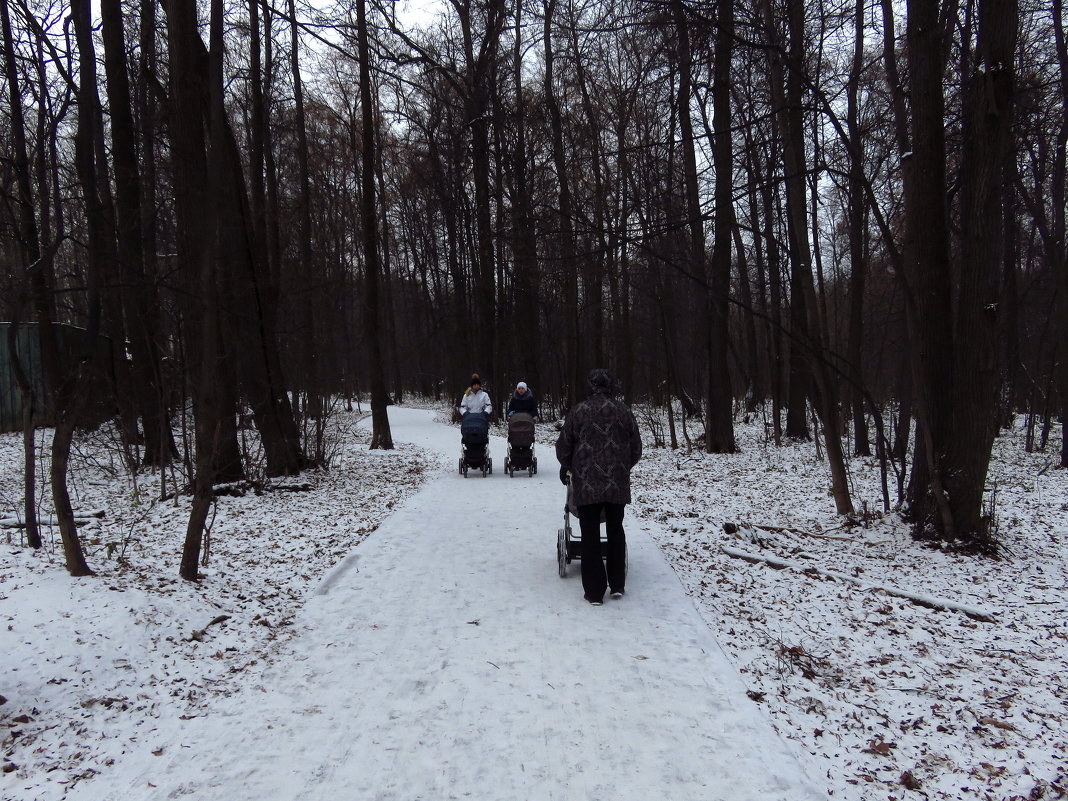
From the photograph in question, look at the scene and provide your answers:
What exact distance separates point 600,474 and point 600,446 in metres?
0.25

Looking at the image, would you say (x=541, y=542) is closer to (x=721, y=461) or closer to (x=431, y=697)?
(x=431, y=697)

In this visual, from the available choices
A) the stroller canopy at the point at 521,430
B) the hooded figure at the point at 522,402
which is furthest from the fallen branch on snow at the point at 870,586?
the hooded figure at the point at 522,402

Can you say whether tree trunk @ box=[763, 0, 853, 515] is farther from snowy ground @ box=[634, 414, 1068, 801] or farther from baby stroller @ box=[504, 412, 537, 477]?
baby stroller @ box=[504, 412, 537, 477]

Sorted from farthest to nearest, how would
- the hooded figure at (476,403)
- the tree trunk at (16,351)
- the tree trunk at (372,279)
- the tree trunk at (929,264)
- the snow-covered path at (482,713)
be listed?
the tree trunk at (372,279) < the hooded figure at (476,403) < the tree trunk at (929,264) < the tree trunk at (16,351) < the snow-covered path at (482,713)

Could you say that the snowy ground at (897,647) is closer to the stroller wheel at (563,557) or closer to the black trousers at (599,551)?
the black trousers at (599,551)

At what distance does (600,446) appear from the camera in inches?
232

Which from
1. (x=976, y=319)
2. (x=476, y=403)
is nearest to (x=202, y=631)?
(x=976, y=319)

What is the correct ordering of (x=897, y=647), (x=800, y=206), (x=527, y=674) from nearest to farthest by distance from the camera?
1. (x=527, y=674)
2. (x=897, y=647)
3. (x=800, y=206)

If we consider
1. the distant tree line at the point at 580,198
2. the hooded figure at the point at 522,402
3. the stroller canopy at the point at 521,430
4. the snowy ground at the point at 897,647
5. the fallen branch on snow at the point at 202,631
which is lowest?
the snowy ground at the point at 897,647

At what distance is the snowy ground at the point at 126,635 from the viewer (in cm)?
351

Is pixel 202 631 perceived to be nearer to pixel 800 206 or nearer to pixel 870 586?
pixel 870 586

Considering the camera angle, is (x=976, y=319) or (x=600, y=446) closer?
(x=600, y=446)

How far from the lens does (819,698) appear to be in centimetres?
404

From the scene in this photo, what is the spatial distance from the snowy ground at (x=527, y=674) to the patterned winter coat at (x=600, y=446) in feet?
3.23
